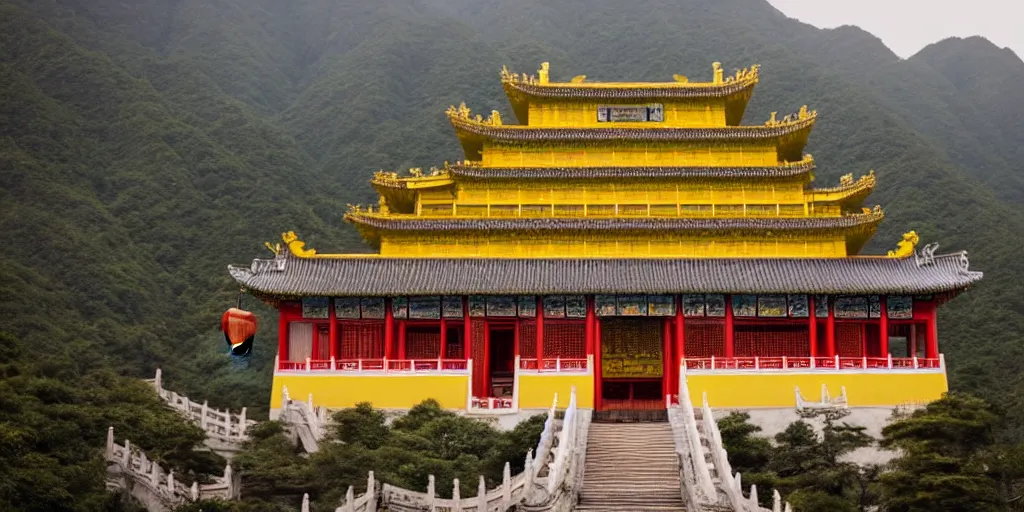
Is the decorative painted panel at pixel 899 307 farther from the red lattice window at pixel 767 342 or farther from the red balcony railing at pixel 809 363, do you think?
the red lattice window at pixel 767 342

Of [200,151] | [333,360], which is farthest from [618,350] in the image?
[200,151]

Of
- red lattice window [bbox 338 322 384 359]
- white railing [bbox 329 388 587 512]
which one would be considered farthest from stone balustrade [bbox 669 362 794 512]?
red lattice window [bbox 338 322 384 359]

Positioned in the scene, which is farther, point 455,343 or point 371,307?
point 455,343

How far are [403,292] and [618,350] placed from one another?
243 inches

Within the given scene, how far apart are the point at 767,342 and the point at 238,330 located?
13.7 meters

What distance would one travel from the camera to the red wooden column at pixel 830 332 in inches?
1160

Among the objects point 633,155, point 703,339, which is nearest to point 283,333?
point 633,155

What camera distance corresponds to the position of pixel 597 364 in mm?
29172

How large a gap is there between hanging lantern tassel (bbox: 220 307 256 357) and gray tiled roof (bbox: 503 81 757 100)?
433 inches

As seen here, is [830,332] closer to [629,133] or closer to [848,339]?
[848,339]

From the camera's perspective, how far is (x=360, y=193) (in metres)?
58.8

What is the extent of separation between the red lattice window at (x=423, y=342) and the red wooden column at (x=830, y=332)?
10139mm

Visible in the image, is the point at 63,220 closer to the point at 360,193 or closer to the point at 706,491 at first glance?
the point at 360,193

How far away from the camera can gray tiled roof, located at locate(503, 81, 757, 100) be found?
109ft
